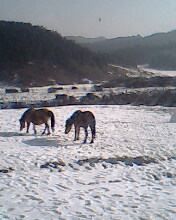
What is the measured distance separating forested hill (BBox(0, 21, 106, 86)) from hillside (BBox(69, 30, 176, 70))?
26428 millimetres

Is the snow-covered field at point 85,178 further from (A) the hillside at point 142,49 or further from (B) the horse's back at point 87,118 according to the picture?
(A) the hillside at point 142,49

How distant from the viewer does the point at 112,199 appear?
7109 millimetres

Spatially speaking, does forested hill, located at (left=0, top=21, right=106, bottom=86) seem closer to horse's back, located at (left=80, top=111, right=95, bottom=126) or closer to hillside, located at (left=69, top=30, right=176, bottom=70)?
hillside, located at (left=69, top=30, right=176, bottom=70)

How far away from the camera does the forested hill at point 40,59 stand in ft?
234

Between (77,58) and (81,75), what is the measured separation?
14.5 metres

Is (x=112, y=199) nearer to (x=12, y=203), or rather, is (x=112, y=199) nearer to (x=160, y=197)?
(x=160, y=197)

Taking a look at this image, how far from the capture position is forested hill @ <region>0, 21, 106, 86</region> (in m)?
71.4

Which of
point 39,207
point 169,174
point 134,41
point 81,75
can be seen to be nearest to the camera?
point 39,207

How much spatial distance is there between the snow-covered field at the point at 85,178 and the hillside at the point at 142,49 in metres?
105

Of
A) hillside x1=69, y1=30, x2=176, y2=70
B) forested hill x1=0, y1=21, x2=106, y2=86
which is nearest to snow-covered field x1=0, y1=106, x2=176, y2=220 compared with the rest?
forested hill x1=0, y1=21, x2=106, y2=86

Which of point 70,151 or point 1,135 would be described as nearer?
point 70,151

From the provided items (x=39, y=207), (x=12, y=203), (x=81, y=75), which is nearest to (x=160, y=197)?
(x=39, y=207)

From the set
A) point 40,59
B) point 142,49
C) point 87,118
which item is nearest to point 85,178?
point 87,118

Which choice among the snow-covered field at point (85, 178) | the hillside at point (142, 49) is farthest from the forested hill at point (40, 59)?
the snow-covered field at point (85, 178)
